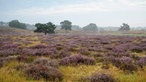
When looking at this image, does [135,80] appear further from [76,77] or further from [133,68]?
[133,68]

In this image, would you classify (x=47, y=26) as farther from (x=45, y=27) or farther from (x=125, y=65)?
(x=125, y=65)

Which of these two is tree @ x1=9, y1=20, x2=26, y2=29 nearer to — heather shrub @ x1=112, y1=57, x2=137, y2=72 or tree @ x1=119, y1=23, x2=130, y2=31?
tree @ x1=119, y1=23, x2=130, y2=31

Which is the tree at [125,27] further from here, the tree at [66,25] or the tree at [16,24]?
the tree at [16,24]

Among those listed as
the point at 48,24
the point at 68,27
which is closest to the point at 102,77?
the point at 48,24

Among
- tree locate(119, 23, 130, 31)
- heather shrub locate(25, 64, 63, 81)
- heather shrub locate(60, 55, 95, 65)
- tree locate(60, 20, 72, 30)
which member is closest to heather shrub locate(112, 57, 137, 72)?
heather shrub locate(60, 55, 95, 65)

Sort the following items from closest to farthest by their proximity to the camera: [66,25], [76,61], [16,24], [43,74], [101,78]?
[101,78] → [43,74] → [76,61] → [66,25] → [16,24]

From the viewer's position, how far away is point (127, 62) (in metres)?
10.3

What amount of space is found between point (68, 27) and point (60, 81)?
133m

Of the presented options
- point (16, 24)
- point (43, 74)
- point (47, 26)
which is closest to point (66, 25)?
point (16, 24)

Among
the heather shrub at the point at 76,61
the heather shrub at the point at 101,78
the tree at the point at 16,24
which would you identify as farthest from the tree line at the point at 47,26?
the heather shrub at the point at 101,78

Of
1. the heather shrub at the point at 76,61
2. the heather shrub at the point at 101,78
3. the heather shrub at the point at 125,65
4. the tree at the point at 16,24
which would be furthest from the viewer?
the tree at the point at 16,24

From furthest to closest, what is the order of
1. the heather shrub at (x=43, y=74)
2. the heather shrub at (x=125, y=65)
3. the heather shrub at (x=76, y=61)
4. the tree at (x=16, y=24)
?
the tree at (x=16, y=24) < the heather shrub at (x=76, y=61) < the heather shrub at (x=125, y=65) < the heather shrub at (x=43, y=74)

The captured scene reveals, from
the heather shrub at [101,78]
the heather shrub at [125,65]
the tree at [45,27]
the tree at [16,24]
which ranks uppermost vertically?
the tree at [16,24]

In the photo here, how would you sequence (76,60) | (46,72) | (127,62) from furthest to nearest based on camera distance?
1. (76,60)
2. (127,62)
3. (46,72)
